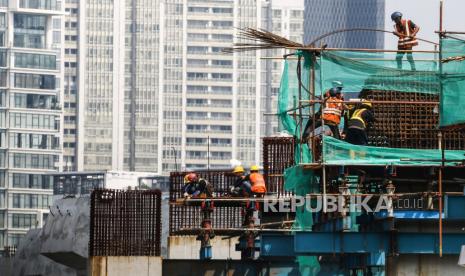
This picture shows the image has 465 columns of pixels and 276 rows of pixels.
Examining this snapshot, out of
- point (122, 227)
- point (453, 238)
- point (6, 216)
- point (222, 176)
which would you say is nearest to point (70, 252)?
point (222, 176)

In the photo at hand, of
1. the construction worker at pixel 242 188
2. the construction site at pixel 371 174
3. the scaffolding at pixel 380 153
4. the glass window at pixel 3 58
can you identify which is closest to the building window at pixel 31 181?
the glass window at pixel 3 58

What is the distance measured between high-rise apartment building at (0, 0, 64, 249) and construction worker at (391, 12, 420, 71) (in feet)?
510

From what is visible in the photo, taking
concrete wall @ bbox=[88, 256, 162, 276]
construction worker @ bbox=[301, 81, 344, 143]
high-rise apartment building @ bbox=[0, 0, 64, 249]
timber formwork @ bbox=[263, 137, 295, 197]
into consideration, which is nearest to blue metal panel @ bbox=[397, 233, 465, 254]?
construction worker @ bbox=[301, 81, 344, 143]

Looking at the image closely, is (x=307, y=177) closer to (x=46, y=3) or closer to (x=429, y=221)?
(x=429, y=221)

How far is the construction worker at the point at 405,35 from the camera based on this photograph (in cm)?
3506

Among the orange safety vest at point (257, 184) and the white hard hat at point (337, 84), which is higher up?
the white hard hat at point (337, 84)

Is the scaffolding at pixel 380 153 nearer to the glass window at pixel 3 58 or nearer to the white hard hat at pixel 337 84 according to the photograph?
the white hard hat at pixel 337 84

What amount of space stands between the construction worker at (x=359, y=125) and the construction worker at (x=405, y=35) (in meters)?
1.77

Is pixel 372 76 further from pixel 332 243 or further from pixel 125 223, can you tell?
pixel 125 223

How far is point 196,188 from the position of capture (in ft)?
139

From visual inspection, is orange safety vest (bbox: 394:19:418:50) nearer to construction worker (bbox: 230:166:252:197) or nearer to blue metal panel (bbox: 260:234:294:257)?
blue metal panel (bbox: 260:234:294:257)

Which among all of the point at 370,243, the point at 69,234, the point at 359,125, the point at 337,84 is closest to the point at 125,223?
the point at 69,234

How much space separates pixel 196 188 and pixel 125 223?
17.2 ft

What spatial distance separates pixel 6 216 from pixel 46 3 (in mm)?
25508
